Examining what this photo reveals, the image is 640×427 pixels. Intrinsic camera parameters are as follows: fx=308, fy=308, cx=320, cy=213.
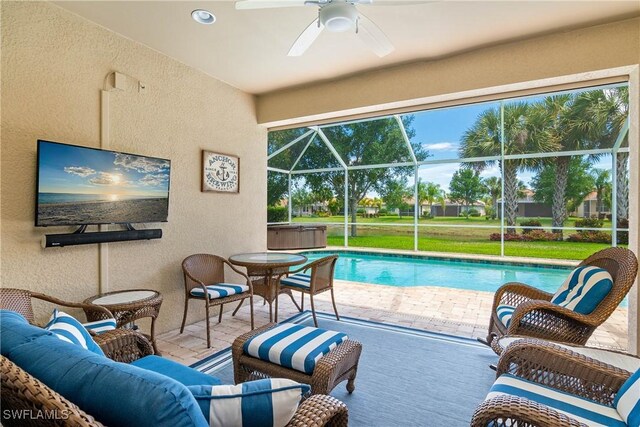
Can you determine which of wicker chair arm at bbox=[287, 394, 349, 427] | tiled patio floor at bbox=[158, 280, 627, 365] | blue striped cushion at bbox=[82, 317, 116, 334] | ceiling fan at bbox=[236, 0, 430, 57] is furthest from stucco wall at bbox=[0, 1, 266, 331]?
wicker chair arm at bbox=[287, 394, 349, 427]

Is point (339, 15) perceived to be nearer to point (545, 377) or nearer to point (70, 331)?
point (70, 331)

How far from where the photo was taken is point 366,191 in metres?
12.2

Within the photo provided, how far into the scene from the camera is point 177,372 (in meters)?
1.53

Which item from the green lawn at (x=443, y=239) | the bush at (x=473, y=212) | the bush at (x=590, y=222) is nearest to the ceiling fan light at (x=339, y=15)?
the green lawn at (x=443, y=239)

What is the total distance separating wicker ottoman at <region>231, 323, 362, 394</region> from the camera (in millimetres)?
1747

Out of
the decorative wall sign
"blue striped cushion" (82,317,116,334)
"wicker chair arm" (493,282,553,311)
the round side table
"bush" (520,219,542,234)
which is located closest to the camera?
"blue striped cushion" (82,317,116,334)

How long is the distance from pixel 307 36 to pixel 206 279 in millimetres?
2697

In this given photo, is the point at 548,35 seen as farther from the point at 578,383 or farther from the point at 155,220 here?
the point at 155,220

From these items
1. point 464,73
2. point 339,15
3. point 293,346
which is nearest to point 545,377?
point 293,346

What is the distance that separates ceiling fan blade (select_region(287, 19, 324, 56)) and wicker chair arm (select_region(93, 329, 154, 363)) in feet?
7.44

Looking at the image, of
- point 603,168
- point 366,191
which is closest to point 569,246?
point 603,168

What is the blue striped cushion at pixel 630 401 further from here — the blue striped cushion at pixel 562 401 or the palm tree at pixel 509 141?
the palm tree at pixel 509 141

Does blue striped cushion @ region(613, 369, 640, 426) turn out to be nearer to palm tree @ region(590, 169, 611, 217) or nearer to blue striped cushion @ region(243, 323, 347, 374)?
blue striped cushion @ region(243, 323, 347, 374)

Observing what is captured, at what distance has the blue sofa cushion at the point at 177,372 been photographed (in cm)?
146
